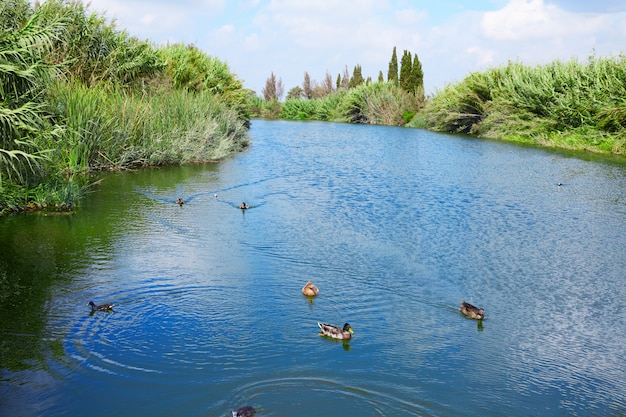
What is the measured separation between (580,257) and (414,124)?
41789 millimetres

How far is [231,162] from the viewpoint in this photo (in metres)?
23.0

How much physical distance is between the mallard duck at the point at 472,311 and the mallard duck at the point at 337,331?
1.71 m

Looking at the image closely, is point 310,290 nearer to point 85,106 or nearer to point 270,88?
point 85,106

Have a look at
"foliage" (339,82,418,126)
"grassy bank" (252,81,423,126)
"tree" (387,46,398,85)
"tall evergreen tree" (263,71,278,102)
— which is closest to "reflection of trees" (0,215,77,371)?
"grassy bank" (252,81,423,126)

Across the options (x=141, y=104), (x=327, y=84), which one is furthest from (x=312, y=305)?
(x=327, y=84)

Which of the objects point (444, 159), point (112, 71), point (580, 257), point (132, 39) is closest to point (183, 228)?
point (580, 257)

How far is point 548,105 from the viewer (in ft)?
114

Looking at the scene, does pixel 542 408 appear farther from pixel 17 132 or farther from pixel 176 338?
pixel 17 132

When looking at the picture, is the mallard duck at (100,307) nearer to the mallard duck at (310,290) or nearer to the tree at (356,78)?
the mallard duck at (310,290)

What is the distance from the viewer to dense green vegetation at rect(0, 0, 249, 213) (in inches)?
382

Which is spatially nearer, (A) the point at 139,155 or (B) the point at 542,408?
(B) the point at 542,408

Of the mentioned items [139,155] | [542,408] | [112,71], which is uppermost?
[112,71]

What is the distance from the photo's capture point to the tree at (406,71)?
62.4m

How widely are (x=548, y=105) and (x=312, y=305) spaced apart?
99.9 feet
